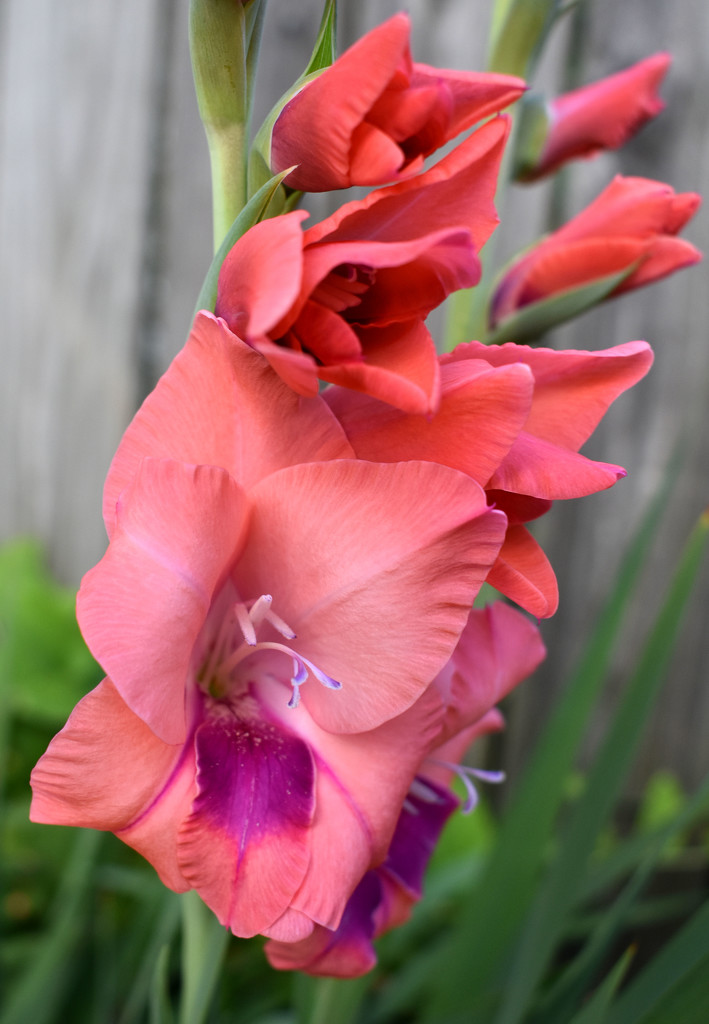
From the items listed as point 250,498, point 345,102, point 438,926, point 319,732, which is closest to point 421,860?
point 319,732

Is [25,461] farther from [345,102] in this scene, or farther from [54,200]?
[345,102]

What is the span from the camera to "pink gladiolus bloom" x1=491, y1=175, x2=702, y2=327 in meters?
0.59

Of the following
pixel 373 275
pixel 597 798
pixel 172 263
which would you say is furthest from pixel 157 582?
pixel 172 263

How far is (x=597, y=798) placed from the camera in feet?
2.45

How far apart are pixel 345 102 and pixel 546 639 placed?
4.11 ft

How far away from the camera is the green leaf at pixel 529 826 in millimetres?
880

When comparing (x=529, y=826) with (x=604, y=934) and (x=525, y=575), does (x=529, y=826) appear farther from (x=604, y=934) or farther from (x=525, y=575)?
(x=525, y=575)

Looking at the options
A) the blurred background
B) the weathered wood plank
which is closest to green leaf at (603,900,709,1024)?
the blurred background

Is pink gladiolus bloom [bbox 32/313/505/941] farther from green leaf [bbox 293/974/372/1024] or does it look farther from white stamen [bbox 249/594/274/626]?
green leaf [bbox 293/974/372/1024]

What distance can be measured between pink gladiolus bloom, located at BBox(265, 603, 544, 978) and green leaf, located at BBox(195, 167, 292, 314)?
0.23 m

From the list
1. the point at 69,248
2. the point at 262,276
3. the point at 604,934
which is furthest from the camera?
the point at 69,248

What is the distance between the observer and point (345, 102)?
35 cm

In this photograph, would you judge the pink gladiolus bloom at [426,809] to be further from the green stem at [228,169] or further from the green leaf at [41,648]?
the green leaf at [41,648]

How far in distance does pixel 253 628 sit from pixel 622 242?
15.4 inches
